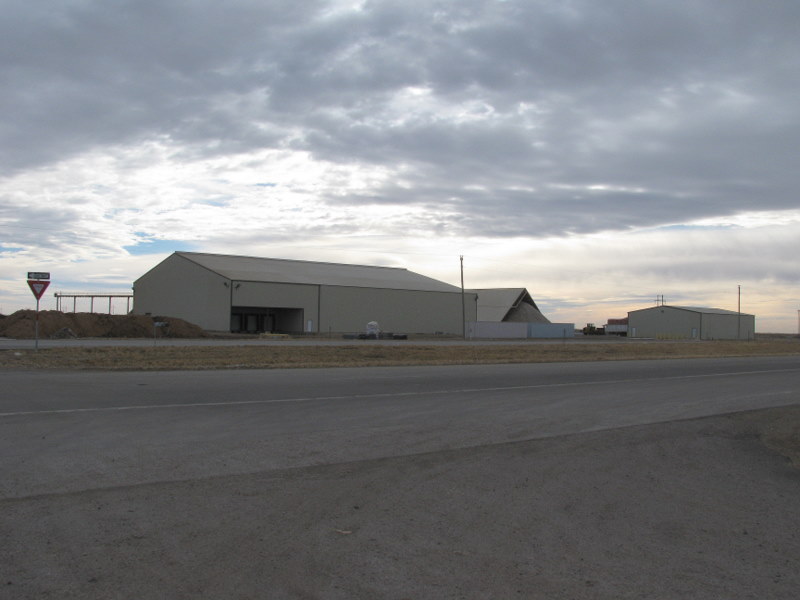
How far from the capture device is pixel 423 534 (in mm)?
5688

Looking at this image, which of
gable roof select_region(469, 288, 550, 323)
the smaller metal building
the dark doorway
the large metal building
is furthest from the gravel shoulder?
the smaller metal building

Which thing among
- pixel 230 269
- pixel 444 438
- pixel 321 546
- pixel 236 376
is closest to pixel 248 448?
pixel 444 438

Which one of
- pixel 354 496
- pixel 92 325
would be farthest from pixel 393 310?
pixel 354 496

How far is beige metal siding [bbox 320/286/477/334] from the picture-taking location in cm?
7381

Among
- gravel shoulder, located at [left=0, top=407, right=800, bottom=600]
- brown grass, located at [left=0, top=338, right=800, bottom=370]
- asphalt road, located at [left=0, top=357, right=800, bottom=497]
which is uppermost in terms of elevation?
brown grass, located at [left=0, top=338, right=800, bottom=370]

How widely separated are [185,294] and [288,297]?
33.8 ft

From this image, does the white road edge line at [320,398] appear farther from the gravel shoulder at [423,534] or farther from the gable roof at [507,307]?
the gable roof at [507,307]

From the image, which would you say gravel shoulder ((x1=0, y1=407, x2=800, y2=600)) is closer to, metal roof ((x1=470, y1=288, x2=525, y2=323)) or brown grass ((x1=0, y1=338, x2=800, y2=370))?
brown grass ((x1=0, y1=338, x2=800, y2=370))

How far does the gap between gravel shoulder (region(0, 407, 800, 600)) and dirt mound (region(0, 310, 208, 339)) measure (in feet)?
165

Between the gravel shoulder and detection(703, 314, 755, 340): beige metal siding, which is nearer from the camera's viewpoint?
the gravel shoulder

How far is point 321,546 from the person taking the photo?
532 cm

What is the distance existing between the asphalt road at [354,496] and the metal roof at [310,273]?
57.5 meters

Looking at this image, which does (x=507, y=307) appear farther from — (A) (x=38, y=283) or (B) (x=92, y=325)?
(A) (x=38, y=283)

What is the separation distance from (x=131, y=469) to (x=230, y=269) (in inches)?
2588
